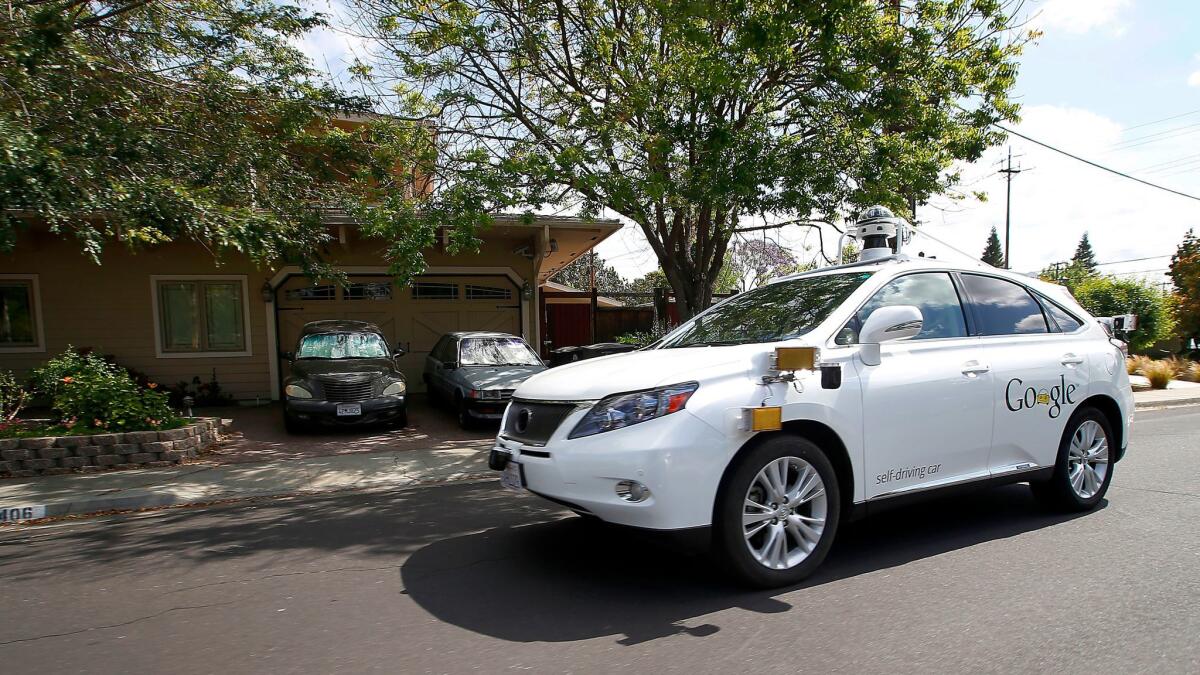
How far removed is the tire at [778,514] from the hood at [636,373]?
495 millimetres

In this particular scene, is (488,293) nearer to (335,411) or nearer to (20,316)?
(335,411)

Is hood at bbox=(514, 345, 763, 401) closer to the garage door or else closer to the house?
the house

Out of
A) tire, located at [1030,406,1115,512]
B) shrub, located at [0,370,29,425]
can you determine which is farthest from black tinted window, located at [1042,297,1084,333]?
shrub, located at [0,370,29,425]

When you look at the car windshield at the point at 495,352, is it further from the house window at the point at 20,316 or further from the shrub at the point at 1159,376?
the shrub at the point at 1159,376

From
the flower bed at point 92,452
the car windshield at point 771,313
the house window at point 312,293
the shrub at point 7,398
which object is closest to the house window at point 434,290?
the house window at point 312,293

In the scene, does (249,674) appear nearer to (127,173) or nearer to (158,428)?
(158,428)

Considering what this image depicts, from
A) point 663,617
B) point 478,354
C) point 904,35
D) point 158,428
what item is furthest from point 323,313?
point 663,617

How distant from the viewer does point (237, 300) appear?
13.7 meters

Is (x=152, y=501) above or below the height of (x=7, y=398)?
below

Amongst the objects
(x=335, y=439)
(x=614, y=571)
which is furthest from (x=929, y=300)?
(x=335, y=439)

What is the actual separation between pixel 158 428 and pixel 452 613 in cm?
649

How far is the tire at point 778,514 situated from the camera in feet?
→ 12.0

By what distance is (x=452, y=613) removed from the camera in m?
3.66

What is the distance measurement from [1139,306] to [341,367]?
20.3 metres
